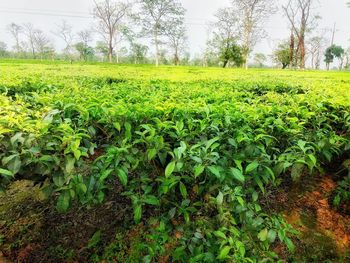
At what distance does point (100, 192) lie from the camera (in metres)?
1.84

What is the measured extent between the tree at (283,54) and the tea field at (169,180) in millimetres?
43153

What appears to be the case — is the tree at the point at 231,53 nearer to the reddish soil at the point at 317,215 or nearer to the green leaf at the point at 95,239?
the reddish soil at the point at 317,215

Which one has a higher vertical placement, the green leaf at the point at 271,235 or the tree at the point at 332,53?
the tree at the point at 332,53

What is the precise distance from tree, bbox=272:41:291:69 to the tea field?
43.2 metres

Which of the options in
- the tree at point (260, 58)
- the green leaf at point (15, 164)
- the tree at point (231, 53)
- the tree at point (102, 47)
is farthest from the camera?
the tree at point (260, 58)

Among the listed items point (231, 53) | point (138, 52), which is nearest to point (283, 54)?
point (231, 53)

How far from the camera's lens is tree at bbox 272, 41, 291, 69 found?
4189cm

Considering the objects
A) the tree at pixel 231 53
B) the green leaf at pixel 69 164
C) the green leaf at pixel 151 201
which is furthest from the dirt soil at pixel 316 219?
the tree at pixel 231 53

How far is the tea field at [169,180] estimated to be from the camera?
171 cm

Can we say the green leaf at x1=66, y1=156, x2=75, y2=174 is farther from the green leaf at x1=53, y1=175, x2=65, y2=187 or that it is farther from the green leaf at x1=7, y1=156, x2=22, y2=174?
the green leaf at x1=7, y1=156, x2=22, y2=174

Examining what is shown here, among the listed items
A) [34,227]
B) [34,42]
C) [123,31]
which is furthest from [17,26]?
[34,227]

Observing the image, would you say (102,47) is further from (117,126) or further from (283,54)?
(117,126)

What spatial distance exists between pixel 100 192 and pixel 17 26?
77899 millimetres

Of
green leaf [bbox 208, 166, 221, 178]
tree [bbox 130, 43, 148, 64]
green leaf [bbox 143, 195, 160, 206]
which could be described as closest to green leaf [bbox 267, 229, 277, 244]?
green leaf [bbox 208, 166, 221, 178]
